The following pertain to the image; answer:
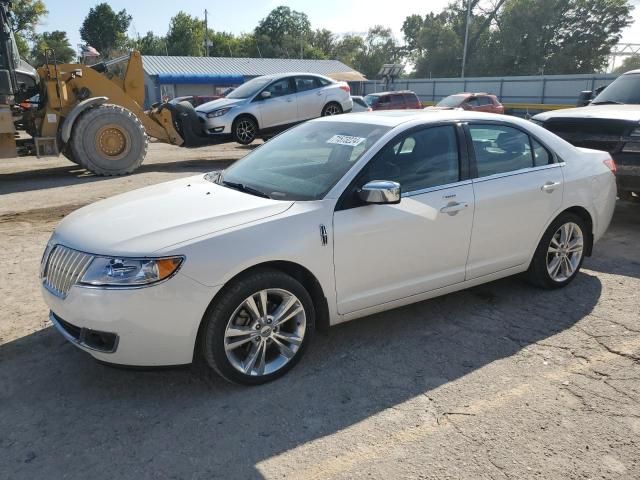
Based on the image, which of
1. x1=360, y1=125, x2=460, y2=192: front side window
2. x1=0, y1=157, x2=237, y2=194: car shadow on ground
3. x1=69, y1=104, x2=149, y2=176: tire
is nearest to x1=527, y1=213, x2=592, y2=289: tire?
x1=360, y1=125, x2=460, y2=192: front side window

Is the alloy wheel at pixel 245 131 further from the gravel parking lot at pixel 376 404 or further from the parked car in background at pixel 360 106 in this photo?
the gravel parking lot at pixel 376 404

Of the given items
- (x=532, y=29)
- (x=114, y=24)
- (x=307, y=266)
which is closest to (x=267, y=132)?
(x=307, y=266)

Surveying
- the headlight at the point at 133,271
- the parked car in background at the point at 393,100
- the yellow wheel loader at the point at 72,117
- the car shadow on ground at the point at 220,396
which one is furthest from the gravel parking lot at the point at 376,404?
the parked car in background at the point at 393,100

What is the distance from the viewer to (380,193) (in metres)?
3.40

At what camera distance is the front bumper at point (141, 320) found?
114 inches

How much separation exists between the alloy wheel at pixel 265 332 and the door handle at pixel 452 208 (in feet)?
4.17

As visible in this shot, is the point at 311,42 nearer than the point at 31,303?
No

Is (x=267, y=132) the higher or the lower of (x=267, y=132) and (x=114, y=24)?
the lower

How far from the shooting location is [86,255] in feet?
10.1

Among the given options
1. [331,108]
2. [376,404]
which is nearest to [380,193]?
[376,404]

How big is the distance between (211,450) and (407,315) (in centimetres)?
206

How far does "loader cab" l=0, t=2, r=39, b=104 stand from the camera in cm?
949

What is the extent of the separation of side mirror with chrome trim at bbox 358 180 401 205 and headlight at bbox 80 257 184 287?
1198 millimetres

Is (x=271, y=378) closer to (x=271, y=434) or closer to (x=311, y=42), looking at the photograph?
(x=271, y=434)
